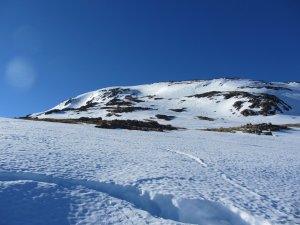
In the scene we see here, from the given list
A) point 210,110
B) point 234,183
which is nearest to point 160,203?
point 234,183

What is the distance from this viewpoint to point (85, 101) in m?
148

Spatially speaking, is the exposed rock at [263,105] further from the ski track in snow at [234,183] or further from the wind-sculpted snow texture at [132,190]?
the wind-sculpted snow texture at [132,190]

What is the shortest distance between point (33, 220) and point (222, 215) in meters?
4.99

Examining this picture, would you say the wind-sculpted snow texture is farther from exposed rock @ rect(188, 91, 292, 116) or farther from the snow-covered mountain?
exposed rock @ rect(188, 91, 292, 116)

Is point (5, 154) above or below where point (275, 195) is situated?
above

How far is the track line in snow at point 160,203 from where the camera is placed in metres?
9.67

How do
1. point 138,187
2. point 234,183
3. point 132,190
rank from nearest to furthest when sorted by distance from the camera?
1. point 132,190
2. point 138,187
3. point 234,183

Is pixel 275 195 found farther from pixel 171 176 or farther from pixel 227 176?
pixel 171 176

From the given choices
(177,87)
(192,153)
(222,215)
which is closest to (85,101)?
(177,87)

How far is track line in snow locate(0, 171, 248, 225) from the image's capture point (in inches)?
381

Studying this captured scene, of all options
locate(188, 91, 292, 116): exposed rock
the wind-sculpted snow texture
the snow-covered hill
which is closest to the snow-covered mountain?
the wind-sculpted snow texture

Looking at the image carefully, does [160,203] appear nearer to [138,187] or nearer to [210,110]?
[138,187]

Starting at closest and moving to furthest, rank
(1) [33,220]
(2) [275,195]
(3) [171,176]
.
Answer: (1) [33,220] → (2) [275,195] → (3) [171,176]

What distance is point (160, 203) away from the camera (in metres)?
10.2
